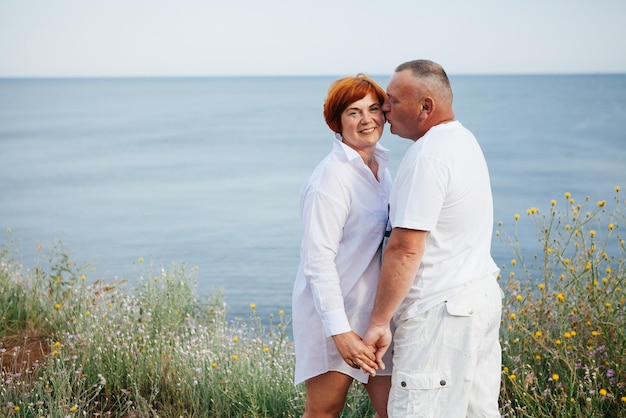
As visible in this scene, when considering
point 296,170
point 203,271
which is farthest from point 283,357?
point 296,170

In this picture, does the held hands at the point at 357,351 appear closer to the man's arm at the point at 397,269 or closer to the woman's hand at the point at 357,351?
the woman's hand at the point at 357,351

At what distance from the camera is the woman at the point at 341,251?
320 cm

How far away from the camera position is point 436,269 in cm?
306

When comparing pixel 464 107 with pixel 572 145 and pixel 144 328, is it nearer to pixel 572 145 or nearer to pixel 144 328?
pixel 572 145

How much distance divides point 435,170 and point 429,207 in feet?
0.47

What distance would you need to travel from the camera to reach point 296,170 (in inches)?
1055

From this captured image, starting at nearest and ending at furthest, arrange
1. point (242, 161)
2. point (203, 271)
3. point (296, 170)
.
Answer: point (203, 271), point (296, 170), point (242, 161)

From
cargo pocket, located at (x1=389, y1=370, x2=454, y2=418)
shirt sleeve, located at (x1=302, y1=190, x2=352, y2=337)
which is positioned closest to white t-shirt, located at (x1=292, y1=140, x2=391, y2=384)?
shirt sleeve, located at (x1=302, y1=190, x2=352, y2=337)

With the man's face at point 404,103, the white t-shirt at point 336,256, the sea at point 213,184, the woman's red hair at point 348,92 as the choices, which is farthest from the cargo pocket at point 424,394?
the sea at point 213,184

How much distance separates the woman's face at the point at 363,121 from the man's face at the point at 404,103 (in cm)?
8

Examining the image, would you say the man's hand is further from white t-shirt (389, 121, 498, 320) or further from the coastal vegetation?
the coastal vegetation

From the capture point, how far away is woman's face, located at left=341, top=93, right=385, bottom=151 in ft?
10.9

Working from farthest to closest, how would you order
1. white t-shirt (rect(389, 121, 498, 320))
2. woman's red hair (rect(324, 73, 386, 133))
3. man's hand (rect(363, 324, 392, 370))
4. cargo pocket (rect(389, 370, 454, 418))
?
woman's red hair (rect(324, 73, 386, 133)) → man's hand (rect(363, 324, 392, 370)) → cargo pocket (rect(389, 370, 454, 418)) → white t-shirt (rect(389, 121, 498, 320))

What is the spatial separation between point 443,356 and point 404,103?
3.38 ft
